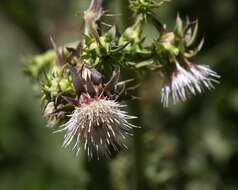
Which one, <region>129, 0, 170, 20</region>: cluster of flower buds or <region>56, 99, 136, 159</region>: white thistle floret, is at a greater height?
<region>129, 0, 170, 20</region>: cluster of flower buds

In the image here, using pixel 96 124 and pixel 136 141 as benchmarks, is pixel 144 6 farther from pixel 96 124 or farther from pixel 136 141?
pixel 136 141

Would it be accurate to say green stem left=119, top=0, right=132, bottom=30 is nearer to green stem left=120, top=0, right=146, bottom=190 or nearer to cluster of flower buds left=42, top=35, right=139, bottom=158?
green stem left=120, top=0, right=146, bottom=190

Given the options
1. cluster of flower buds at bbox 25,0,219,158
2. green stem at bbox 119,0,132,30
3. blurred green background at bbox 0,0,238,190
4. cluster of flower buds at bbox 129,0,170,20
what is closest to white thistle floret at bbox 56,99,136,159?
cluster of flower buds at bbox 25,0,219,158

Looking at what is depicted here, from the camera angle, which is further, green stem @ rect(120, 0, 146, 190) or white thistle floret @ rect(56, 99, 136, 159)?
green stem @ rect(120, 0, 146, 190)

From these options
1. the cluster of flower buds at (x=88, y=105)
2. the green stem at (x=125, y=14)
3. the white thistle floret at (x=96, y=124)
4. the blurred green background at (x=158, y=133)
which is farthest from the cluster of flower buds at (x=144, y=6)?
the blurred green background at (x=158, y=133)

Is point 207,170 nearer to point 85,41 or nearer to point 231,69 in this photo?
point 231,69

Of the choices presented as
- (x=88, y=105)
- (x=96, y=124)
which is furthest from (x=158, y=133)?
(x=88, y=105)

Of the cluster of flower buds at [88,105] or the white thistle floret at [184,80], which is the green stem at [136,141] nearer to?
the white thistle floret at [184,80]
